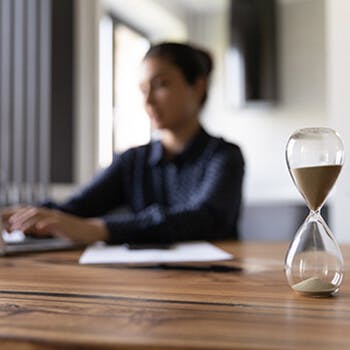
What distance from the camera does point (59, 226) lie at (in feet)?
4.28

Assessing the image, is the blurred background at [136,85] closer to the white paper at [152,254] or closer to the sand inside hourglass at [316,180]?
the white paper at [152,254]

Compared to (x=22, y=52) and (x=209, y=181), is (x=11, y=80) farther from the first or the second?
(x=209, y=181)

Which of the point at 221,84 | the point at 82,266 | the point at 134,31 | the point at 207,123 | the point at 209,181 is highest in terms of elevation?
the point at 134,31

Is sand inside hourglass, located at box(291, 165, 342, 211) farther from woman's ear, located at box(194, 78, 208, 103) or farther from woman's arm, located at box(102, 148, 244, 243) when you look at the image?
woman's ear, located at box(194, 78, 208, 103)

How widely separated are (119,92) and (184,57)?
89.5 inches

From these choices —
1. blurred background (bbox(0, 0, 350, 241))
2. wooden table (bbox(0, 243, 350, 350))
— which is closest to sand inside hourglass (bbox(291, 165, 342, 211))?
wooden table (bbox(0, 243, 350, 350))

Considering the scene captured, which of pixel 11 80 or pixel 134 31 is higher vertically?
pixel 134 31

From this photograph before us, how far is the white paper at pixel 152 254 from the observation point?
1048 mm

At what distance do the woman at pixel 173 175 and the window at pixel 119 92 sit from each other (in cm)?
176

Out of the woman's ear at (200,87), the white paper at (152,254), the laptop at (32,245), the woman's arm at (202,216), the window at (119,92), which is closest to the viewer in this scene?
the white paper at (152,254)

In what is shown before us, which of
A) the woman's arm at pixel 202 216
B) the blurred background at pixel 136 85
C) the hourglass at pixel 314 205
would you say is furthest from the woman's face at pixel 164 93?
the hourglass at pixel 314 205

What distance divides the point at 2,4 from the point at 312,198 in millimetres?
2414

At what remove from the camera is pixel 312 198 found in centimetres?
64

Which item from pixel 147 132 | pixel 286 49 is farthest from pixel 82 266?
pixel 286 49
